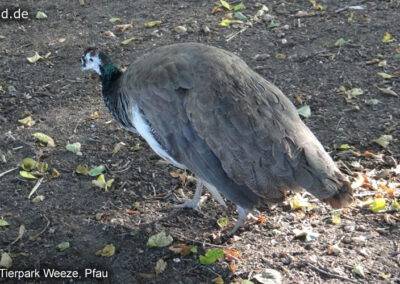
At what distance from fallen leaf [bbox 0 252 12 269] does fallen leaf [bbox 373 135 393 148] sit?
9.75 feet

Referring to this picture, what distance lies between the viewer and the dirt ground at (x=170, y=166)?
3.68 metres

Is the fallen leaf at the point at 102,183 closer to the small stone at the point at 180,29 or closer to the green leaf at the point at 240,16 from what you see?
the small stone at the point at 180,29

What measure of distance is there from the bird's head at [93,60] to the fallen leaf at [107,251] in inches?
62.7

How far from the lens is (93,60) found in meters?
4.77

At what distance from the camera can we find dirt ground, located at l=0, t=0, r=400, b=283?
12.1ft

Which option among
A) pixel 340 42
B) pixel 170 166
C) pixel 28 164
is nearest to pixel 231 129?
pixel 170 166

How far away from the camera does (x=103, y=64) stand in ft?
15.3

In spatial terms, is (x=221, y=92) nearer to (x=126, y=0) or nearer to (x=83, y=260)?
(x=83, y=260)

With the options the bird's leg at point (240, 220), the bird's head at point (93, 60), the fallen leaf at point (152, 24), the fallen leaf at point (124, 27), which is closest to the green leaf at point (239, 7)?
the fallen leaf at point (152, 24)

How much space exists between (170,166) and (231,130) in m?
1.17

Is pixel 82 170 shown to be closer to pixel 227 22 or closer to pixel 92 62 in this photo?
pixel 92 62

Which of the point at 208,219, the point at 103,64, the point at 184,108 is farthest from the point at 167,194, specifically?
the point at 103,64

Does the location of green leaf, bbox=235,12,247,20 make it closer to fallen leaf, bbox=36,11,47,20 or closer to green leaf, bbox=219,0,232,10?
green leaf, bbox=219,0,232,10

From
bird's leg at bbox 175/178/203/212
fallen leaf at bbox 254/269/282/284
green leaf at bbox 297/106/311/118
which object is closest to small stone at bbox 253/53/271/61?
green leaf at bbox 297/106/311/118
